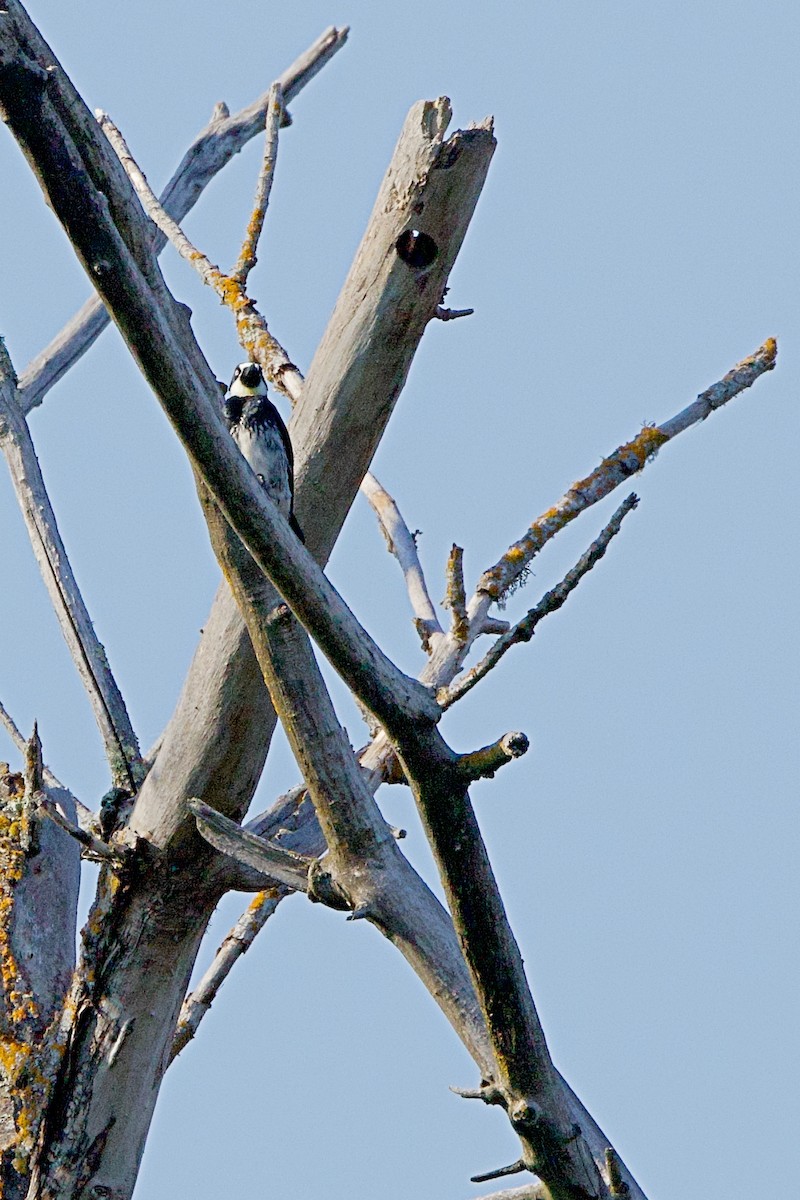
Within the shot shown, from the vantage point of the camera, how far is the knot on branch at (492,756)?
2.28 m

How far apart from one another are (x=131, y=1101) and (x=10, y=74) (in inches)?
104

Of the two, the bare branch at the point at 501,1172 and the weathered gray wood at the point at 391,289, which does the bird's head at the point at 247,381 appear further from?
the bare branch at the point at 501,1172

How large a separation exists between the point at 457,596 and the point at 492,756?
1.38 metres

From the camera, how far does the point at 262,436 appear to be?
4.57 m

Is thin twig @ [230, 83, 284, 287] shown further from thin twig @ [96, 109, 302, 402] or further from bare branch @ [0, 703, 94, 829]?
bare branch @ [0, 703, 94, 829]

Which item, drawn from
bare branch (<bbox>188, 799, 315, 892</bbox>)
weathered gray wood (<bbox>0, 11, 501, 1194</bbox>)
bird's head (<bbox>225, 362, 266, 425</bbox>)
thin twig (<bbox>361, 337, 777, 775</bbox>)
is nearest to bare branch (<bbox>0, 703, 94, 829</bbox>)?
weathered gray wood (<bbox>0, 11, 501, 1194</bbox>)

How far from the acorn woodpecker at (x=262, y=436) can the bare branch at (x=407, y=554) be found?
0.40m

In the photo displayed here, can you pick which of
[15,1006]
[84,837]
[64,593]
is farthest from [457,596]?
[15,1006]

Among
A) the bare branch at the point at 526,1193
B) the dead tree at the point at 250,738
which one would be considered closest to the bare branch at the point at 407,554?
the dead tree at the point at 250,738

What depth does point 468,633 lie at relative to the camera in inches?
154

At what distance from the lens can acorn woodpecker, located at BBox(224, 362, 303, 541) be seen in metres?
3.56

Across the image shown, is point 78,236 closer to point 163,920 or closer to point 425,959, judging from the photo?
point 425,959

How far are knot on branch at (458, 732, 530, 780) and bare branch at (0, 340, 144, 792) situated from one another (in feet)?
6.05

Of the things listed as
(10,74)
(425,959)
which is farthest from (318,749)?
(10,74)
